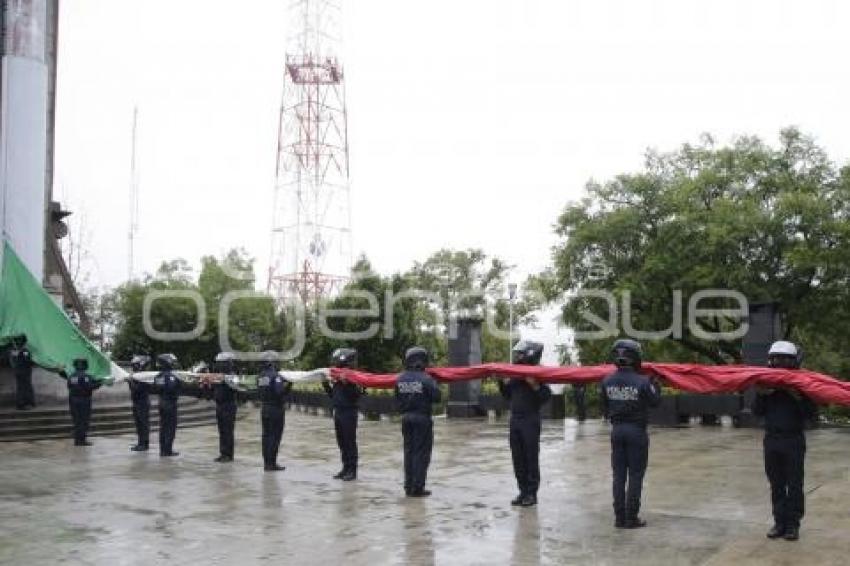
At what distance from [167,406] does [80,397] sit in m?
2.93

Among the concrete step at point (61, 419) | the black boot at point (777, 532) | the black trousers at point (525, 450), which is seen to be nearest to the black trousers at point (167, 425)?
the concrete step at point (61, 419)

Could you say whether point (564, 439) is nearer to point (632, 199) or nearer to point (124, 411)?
point (124, 411)

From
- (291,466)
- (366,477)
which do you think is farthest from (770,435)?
(291,466)

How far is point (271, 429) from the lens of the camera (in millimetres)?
13828

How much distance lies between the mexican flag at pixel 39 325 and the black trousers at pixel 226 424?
19.8ft

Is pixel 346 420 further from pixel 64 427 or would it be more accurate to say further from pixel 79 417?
pixel 64 427

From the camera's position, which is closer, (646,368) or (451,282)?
(646,368)

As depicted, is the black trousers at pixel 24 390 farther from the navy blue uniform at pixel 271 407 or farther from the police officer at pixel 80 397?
the navy blue uniform at pixel 271 407

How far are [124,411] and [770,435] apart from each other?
17191 millimetres

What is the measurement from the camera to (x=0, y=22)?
2372 centimetres

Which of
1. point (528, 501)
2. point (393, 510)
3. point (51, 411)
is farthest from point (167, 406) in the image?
point (528, 501)

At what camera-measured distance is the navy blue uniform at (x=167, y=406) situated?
623 inches

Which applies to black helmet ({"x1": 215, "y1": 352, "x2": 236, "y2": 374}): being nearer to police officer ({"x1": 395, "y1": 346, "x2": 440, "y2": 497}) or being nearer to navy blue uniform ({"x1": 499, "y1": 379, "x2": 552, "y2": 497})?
police officer ({"x1": 395, "y1": 346, "x2": 440, "y2": 497})

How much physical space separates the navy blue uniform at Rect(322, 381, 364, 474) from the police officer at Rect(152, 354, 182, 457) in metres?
4.38
